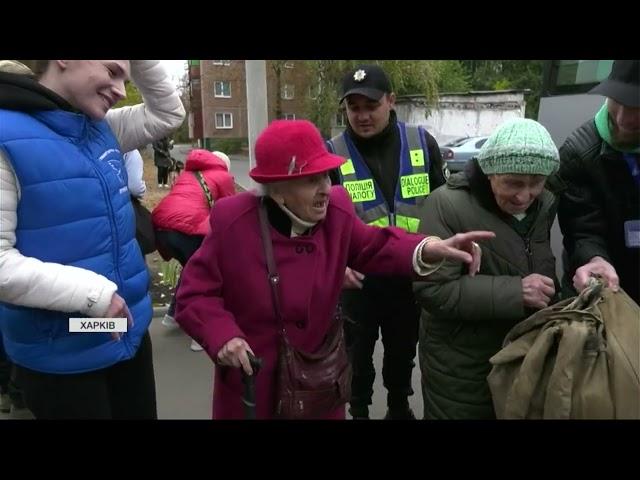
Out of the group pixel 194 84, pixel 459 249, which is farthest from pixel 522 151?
pixel 194 84

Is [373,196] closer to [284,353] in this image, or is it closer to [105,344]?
[284,353]

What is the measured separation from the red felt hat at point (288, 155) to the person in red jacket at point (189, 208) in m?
2.09

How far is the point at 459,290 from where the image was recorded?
1872 mm

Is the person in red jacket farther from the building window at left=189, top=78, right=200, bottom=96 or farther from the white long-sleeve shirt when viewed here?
the building window at left=189, top=78, right=200, bottom=96

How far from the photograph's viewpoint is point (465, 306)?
1.87 meters

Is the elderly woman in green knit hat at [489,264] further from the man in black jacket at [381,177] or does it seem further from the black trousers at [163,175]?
the black trousers at [163,175]

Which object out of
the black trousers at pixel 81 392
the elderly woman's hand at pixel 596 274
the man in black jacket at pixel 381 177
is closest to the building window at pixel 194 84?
the man in black jacket at pixel 381 177

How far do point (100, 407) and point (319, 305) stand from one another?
0.77 meters

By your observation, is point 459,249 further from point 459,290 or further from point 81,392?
point 81,392

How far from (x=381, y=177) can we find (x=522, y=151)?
41.8 inches

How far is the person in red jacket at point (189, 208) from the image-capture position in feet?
12.3

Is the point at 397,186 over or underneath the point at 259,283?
over

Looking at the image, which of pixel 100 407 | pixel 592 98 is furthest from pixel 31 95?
pixel 592 98

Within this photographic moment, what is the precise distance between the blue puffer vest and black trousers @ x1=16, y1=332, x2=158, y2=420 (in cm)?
4
